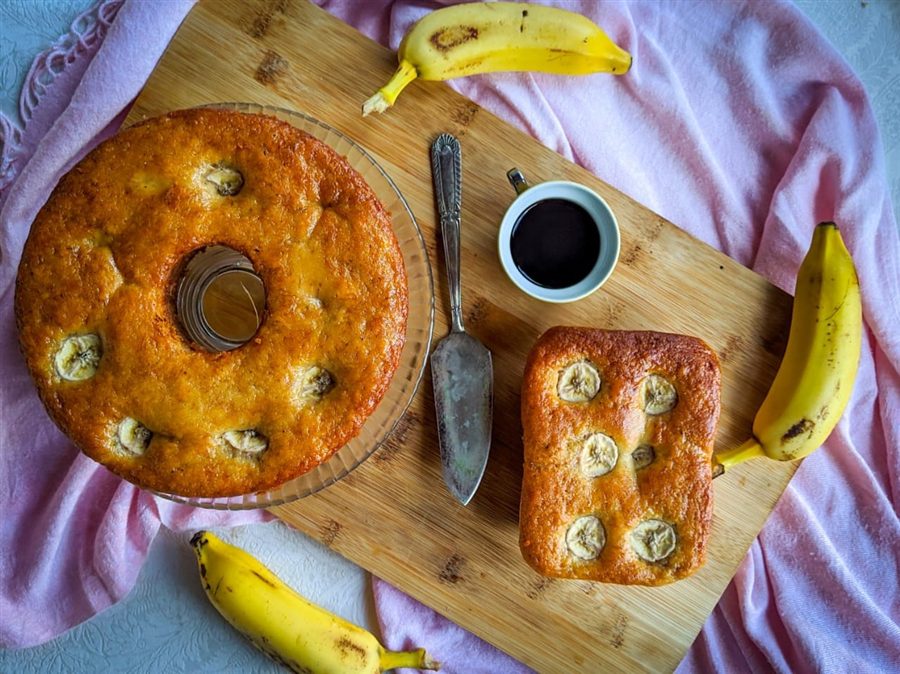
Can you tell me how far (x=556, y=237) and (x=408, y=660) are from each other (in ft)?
4.58

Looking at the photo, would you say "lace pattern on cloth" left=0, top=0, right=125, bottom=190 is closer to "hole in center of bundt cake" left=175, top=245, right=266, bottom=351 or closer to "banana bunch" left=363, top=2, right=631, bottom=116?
"hole in center of bundt cake" left=175, top=245, right=266, bottom=351

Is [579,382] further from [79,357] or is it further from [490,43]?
[79,357]

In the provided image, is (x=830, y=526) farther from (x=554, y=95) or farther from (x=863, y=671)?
(x=554, y=95)

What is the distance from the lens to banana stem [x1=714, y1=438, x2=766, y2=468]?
232 cm

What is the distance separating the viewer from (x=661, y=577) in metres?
2.25

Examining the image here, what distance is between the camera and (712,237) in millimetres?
2635

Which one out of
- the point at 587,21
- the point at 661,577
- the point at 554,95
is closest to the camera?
the point at 661,577

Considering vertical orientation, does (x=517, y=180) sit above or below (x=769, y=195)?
below

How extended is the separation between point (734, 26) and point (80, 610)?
9.61 feet

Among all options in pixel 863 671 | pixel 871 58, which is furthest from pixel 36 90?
pixel 863 671

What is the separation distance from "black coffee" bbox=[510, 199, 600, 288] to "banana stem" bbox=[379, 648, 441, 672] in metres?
1.22

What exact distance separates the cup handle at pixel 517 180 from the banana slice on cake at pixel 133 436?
1.25 meters

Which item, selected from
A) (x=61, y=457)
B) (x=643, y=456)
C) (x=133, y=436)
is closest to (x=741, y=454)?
(x=643, y=456)

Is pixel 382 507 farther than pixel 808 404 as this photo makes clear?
Yes
